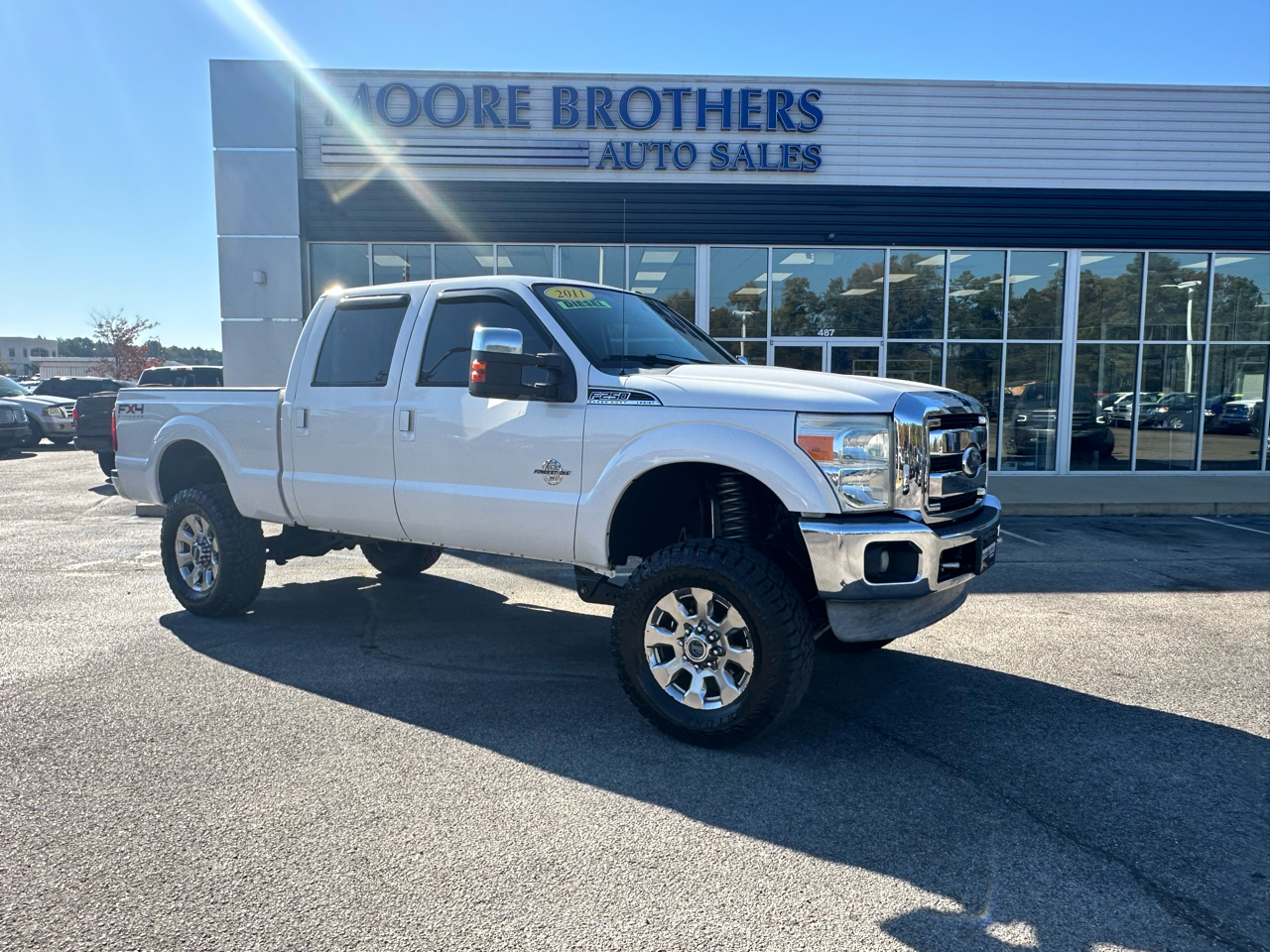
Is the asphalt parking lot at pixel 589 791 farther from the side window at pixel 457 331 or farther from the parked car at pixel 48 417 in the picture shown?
the parked car at pixel 48 417

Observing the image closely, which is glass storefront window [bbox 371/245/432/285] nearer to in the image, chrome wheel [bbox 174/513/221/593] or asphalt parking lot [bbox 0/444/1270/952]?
chrome wheel [bbox 174/513/221/593]

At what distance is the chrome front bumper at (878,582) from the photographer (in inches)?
147

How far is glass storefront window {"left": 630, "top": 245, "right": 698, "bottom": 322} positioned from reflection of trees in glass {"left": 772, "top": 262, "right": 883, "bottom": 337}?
154cm

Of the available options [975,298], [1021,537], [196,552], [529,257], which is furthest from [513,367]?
[975,298]

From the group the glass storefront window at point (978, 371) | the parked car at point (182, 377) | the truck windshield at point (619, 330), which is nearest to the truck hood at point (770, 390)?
the truck windshield at point (619, 330)

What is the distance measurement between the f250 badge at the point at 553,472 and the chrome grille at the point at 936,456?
5.20 ft

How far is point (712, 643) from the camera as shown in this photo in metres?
3.98

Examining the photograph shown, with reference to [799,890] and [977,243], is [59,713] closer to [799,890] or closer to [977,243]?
[799,890]

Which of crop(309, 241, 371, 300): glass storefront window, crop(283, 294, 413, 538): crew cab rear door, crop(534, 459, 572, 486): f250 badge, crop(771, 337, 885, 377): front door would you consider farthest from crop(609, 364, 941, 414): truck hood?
crop(309, 241, 371, 300): glass storefront window

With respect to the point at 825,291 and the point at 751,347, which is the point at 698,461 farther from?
the point at 825,291

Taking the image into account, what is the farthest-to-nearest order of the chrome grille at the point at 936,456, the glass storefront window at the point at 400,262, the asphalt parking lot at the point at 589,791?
the glass storefront window at the point at 400,262, the chrome grille at the point at 936,456, the asphalt parking lot at the point at 589,791

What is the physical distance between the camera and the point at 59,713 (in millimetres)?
4242

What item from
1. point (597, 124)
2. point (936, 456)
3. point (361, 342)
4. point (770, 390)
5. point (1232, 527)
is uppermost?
point (597, 124)

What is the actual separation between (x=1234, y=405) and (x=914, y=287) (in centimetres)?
649
